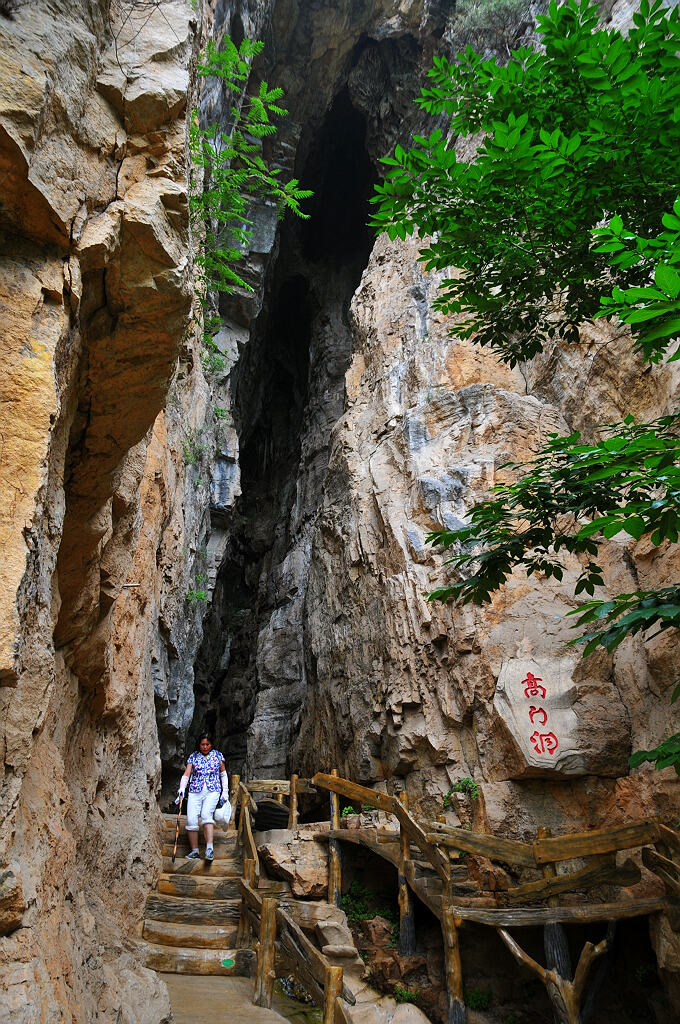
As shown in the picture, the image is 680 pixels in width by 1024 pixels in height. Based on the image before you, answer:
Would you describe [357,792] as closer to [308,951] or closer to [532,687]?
[532,687]

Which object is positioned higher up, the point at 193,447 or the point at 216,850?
the point at 193,447

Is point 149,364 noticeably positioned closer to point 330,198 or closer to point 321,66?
point 321,66

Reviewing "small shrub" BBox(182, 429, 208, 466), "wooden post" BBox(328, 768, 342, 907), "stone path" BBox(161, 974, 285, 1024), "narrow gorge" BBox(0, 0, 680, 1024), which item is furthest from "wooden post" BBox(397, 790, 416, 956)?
"small shrub" BBox(182, 429, 208, 466)

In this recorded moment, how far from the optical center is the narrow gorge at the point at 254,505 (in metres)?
Result: 2.53

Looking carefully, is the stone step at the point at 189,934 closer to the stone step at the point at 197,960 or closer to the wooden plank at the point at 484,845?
the stone step at the point at 197,960

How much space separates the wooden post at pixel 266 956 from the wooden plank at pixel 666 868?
11.4 ft

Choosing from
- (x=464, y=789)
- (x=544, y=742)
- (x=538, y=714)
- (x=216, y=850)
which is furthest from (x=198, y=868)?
(x=538, y=714)

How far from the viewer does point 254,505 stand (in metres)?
24.1

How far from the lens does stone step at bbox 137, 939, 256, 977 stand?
6246 millimetres

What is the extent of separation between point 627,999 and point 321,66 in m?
21.6

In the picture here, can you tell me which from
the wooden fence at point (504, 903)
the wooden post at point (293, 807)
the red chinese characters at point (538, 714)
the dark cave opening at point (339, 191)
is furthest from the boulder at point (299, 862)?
the dark cave opening at point (339, 191)

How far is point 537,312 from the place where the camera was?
5.42 metres

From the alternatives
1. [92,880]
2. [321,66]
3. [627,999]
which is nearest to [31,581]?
[92,880]

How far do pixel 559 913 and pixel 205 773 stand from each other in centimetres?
431
